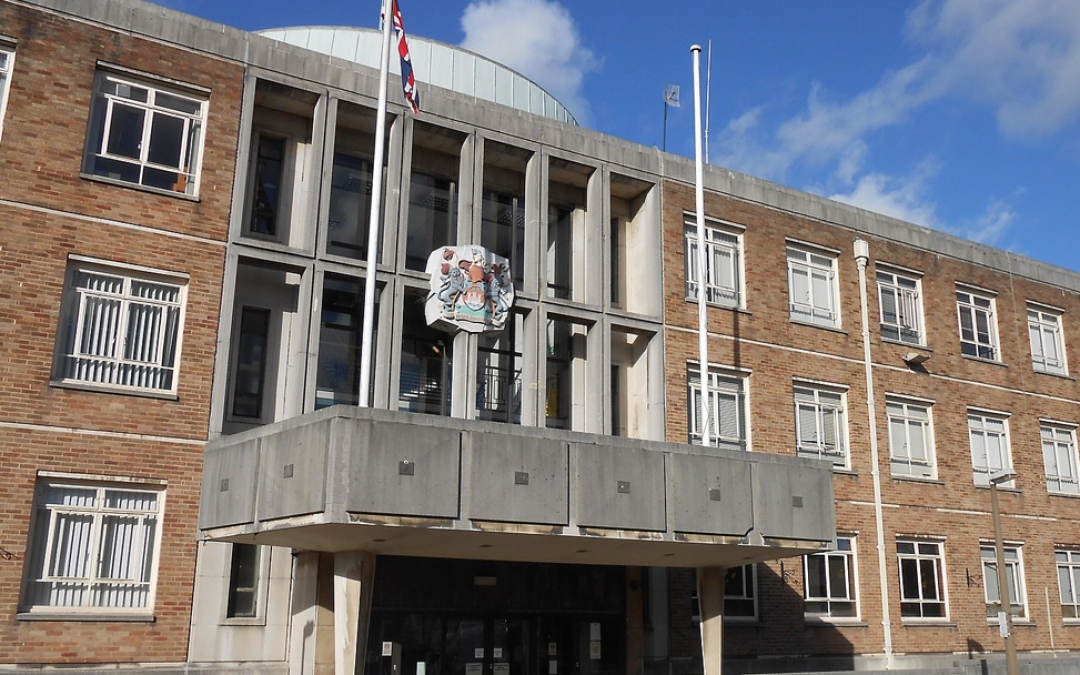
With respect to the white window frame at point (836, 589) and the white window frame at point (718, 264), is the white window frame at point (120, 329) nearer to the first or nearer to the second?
the white window frame at point (718, 264)

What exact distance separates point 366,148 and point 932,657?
1797 centimetres

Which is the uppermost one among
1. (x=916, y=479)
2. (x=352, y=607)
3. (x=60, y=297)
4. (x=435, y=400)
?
(x=60, y=297)

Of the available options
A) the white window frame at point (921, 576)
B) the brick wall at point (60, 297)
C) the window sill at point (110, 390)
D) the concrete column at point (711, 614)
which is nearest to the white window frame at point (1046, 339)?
the white window frame at point (921, 576)

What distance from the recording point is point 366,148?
22.2 meters

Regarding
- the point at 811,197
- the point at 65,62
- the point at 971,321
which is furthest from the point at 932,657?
the point at 65,62

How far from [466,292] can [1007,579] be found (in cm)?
1690

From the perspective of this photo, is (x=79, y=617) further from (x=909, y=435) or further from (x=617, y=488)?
(x=909, y=435)

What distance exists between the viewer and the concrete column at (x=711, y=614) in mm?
19688

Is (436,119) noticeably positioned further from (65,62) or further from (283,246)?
(65,62)

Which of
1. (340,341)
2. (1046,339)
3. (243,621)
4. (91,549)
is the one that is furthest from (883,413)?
(91,549)

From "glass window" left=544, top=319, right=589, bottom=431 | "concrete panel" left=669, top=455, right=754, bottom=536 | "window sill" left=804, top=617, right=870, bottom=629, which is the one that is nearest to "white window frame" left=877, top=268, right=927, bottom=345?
"window sill" left=804, top=617, right=870, bottom=629

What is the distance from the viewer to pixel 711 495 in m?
18.2

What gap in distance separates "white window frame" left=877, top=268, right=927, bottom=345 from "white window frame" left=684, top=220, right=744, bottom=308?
4703 mm

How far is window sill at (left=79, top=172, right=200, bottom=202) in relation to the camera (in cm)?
1861
